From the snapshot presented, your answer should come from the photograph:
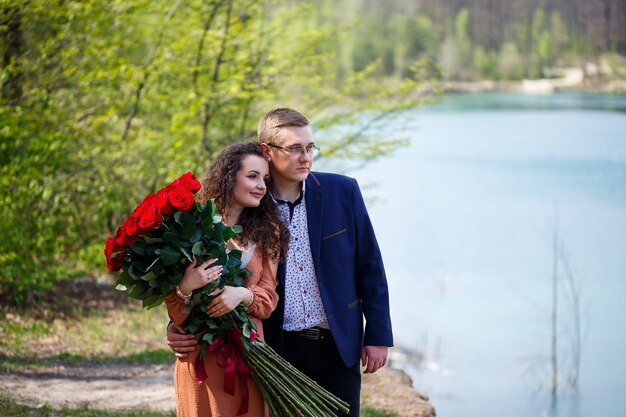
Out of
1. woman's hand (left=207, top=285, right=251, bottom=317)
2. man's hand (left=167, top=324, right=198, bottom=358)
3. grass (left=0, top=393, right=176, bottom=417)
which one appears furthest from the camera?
grass (left=0, top=393, right=176, bottom=417)

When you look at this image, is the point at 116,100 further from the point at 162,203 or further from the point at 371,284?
the point at 162,203

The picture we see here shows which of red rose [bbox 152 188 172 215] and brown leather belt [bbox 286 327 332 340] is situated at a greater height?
red rose [bbox 152 188 172 215]

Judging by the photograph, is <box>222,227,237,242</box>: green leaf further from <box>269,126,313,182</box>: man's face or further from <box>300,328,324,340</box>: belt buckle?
<box>300,328,324,340</box>: belt buckle

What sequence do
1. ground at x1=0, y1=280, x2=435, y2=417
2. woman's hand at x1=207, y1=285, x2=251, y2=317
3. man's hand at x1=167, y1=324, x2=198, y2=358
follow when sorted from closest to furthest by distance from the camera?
woman's hand at x1=207, y1=285, x2=251, y2=317, man's hand at x1=167, y1=324, x2=198, y2=358, ground at x1=0, y1=280, x2=435, y2=417

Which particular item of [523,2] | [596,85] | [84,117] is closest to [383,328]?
[84,117]

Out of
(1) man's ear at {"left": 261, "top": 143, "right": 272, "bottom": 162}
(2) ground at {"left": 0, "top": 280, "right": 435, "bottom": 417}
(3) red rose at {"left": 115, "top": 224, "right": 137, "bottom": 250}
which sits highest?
(1) man's ear at {"left": 261, "top": 143, "right": 272, "bottom": 162}

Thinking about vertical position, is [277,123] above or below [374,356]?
above

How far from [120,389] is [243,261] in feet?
11.7

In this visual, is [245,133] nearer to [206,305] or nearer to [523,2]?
[206,305]

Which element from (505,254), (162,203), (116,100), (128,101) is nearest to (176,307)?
(162,203)

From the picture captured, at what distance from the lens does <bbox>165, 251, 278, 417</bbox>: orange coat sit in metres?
3.30

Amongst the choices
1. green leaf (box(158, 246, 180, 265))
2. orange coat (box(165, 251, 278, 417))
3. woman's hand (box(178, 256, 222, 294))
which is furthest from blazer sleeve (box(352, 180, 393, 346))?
green leaf (box(158, 246, 180, 265))

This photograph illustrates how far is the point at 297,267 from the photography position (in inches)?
141

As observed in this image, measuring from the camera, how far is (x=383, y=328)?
3635 mm
